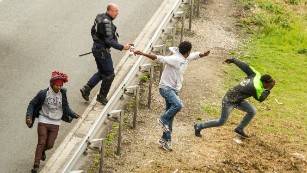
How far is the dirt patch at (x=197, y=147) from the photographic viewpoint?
38.4 feet

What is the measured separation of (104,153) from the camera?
11.1 m

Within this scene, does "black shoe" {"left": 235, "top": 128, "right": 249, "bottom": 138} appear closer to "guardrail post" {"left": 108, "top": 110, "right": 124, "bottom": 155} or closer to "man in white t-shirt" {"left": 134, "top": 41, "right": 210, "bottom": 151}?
"man in white t-shirt" {"left": 134, "top": 41, "right": 210, "bottom": 151}

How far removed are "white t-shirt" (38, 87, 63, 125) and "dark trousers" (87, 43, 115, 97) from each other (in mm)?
2065

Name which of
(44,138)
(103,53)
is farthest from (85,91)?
(44,138)

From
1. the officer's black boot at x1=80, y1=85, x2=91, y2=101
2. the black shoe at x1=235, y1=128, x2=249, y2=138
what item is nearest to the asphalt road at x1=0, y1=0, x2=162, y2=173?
the officer's black boot at x1=80, y1=85, x2=91, y2=101

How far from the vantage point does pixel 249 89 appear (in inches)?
487

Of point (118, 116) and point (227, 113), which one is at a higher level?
point (118, 116)

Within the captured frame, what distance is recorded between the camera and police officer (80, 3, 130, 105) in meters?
12.9

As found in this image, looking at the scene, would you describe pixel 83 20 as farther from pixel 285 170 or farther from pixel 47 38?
pixel 285 170

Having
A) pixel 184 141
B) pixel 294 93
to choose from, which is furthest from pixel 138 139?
pixel 294 93

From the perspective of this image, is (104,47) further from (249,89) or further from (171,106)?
(249,89)

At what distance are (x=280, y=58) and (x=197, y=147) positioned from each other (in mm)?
5646

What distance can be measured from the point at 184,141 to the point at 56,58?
440 centimetres

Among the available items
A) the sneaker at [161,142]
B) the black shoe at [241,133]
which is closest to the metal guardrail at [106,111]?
the sneaker at [161,142]
